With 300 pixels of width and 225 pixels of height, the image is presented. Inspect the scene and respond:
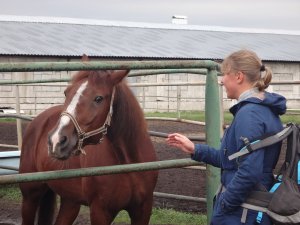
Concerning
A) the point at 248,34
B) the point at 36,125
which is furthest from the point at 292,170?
the point at 248,34

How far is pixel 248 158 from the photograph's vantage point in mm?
2592

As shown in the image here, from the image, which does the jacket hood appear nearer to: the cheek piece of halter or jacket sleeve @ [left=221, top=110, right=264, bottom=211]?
jacket sleeve @ [left=221, top=110, right=264, bottom=211]

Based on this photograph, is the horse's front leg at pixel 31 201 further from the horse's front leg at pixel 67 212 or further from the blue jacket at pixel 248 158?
the blue jacket at pixel 248 158

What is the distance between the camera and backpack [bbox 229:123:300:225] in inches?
101

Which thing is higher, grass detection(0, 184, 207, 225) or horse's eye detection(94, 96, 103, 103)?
horse's eye detection(94, 96, 103, 103)

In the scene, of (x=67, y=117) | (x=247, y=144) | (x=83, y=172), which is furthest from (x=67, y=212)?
(x=247, y=144)

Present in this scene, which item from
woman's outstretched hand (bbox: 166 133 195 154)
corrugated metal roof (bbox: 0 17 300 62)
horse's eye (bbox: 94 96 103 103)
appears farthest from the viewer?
corrugated metal roof (bbox: 0 17 300 62)

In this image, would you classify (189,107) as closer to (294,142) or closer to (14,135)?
(14,135)

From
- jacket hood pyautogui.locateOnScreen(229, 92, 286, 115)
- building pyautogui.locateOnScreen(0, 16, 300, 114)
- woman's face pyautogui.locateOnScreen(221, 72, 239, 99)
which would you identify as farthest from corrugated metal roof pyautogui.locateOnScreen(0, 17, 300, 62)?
jacket hood pyautogui.locateOnScreen(229, 92, 286, 115)

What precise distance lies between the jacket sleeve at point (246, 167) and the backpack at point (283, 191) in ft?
0.12

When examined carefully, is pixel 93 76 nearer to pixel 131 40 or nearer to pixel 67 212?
pixel 67 212

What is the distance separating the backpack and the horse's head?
93 centimetres

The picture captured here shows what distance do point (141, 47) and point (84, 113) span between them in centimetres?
2673

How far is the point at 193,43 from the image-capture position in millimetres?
32594
